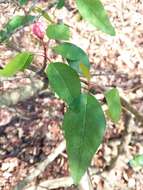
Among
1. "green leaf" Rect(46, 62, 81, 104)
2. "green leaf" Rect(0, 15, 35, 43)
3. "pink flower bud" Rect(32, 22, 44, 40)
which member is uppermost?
"green leaf" Rect(0, 15, 35, 43)

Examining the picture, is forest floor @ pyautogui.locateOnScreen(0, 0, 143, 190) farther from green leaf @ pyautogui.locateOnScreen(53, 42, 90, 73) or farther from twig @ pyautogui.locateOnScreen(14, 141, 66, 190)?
green leaf @ pyautogui.locateOnScreen(53, 42, 90, 73)

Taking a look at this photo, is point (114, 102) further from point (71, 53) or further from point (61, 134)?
point (61, 134)

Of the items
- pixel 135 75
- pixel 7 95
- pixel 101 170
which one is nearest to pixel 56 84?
pixel 7 95

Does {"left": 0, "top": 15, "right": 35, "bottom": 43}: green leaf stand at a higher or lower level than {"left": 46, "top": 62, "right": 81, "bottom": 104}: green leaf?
higher

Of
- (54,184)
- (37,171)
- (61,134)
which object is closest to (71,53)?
(37,171)

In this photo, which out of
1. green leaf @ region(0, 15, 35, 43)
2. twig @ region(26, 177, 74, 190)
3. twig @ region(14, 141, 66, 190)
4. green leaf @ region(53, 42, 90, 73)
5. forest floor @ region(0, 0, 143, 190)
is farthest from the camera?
forest floor @ region(0, 0, 143, 190)

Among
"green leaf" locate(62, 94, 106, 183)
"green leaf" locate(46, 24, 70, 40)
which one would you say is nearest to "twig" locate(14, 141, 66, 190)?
"green leaf" locate(46, 24, 70, 40)

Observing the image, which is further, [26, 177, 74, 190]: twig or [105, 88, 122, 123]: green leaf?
[26, 177, 74, 190]: twig
